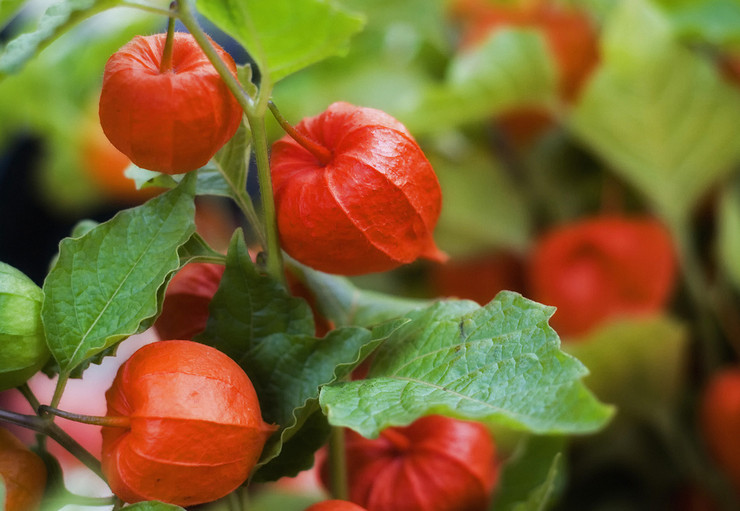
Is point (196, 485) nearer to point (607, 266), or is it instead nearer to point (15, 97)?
point (607, 266)

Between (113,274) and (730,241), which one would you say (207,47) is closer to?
(113,274)

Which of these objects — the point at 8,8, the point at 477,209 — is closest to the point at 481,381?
the point at 8,8

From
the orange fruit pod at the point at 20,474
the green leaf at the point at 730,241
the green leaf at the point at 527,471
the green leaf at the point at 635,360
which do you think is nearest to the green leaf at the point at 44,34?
the orange fruit pod at the point at 20,474

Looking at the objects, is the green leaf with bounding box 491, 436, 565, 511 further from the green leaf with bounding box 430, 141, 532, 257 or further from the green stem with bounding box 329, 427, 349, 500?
the green leaf with bounding box 430, 141, 532, 257

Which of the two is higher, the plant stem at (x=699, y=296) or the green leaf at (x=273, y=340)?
the green leaf at (x=273, y=340)

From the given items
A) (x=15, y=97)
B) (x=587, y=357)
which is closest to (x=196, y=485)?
(x=587, y=357)

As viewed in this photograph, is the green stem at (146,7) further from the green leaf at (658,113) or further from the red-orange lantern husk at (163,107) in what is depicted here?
the green leaf at (658,113)
